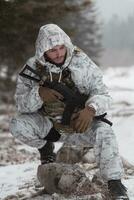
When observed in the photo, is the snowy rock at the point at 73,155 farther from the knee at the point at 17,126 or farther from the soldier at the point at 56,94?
the knee at the point at 17,126

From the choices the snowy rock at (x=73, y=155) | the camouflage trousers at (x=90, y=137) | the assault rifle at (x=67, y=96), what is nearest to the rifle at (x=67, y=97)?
the assault rifle at (x=67, y=96)

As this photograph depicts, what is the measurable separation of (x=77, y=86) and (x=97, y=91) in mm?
239

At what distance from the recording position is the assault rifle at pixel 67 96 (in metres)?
5.75

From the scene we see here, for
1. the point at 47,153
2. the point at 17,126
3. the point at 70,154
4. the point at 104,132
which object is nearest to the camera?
the point at 104,132

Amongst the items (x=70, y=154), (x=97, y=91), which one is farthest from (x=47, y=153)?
(x=70, y=154)

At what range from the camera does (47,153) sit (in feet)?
20.6

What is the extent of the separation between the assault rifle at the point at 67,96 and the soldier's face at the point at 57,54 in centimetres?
22

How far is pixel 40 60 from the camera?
19.2ft

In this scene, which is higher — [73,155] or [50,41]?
[50,41]

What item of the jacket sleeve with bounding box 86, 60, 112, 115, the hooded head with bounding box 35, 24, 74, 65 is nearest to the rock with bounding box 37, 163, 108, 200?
the jacket sleeve with bounding box 86, 60, 112, 115

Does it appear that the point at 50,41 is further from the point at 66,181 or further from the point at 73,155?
the point at 73,155

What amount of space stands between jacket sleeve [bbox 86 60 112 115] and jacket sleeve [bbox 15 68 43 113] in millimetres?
525

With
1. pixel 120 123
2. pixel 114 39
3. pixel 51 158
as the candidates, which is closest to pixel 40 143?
pixel 51 158

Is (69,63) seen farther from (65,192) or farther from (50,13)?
(50,13)
